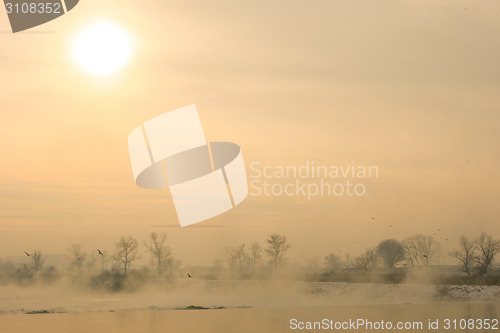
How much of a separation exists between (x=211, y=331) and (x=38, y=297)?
91.1 feet

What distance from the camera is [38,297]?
6125 cm

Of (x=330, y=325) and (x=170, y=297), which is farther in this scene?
(x=170, y=297)

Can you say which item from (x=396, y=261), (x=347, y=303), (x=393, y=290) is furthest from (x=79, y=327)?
(x=396, y=261)

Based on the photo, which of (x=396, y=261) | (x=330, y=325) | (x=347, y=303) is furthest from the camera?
(x=396, y=261)

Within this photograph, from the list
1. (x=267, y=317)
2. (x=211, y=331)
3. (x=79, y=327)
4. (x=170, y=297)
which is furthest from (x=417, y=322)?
(x=170, y=297)

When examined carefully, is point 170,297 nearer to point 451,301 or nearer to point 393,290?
point 393,290

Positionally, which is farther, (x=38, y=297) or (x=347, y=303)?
(x=347, y=303)

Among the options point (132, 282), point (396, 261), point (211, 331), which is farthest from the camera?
point (396, 261)

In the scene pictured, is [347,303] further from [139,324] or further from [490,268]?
[139,324]

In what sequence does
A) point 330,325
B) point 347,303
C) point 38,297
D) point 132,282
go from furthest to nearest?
point 347,303 → point 132,282 → point 38,297 → point 330,325

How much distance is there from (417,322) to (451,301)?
31.1m

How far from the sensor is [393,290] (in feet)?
250

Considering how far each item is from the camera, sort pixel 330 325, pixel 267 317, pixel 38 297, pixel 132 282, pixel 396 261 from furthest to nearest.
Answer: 1. pixel 396 261
2. pixel 132 282
3. pixel 38 297
4. pixel 267 317
5. pixel 330 325

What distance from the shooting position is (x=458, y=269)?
79.1 m
